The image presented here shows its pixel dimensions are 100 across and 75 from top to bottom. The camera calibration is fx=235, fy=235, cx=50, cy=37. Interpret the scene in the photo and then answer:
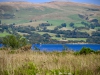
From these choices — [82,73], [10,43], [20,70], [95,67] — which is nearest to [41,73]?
[20,70]

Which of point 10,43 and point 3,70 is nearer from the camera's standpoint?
point 3,70

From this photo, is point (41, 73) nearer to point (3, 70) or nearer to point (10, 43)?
point (3, 70)

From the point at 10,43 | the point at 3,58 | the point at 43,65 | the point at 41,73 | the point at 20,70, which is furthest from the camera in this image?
the point at 10,43

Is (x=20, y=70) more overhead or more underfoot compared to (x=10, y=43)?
more overhead

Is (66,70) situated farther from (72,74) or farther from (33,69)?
(33,69)

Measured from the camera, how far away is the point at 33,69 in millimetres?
9719

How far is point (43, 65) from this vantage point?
34.8 feet

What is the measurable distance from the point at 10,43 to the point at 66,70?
4670 centimetres

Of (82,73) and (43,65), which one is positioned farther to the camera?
(43,65)

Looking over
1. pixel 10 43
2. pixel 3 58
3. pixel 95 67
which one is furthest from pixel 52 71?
pixel 10 43

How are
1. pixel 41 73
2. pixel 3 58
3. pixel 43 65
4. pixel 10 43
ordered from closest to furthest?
pixel 41 73, pixel 43 65, pixel 3 58, pixel 10 43

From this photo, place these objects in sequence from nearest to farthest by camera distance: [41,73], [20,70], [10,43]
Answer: [41,73] < [20,70] < [10,43]

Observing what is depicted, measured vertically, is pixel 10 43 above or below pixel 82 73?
below

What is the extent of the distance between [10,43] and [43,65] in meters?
45.7
